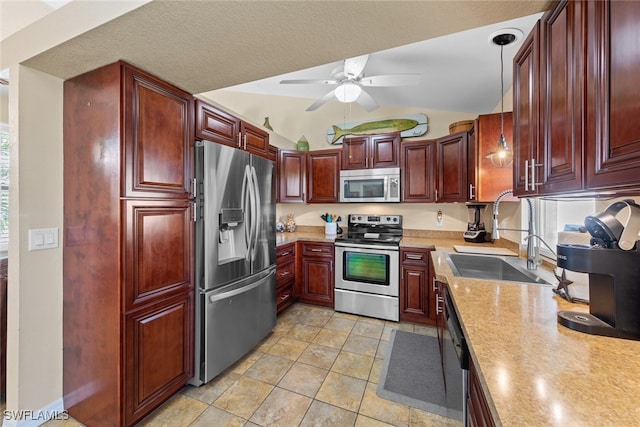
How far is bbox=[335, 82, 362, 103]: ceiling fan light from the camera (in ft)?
7.66

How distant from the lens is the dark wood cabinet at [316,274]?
3.28 m

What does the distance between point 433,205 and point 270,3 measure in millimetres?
2995

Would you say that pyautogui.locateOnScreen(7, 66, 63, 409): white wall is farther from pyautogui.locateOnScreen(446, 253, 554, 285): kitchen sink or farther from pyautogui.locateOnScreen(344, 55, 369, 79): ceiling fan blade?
pyautogui.locateOnScreen(446, 253, 554, 285): kitchen sink

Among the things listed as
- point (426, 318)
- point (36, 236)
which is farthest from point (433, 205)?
point (36, 236)

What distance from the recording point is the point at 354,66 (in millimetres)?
2168

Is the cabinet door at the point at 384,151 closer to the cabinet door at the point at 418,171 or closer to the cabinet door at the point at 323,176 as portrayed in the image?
the cabinet door at the point at 418,171

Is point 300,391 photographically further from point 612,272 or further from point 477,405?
point 612,272

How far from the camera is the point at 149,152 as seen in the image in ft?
5.14

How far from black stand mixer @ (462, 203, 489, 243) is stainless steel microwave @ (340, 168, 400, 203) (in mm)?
856

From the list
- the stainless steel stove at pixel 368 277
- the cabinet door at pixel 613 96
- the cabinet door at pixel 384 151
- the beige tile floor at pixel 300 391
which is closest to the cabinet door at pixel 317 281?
the stainless steel stove at pixel 368 277

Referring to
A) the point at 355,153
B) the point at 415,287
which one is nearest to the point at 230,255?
the point at 415,287

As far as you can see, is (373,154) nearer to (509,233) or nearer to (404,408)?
(509,233)

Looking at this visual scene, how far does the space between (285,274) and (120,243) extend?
1927 millimetres

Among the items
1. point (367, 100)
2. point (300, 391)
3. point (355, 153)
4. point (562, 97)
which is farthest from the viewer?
point (355, 153)
